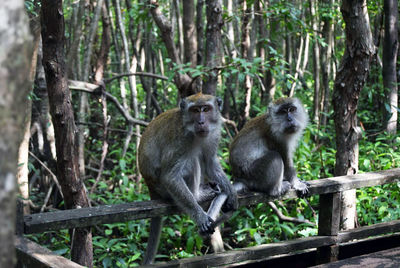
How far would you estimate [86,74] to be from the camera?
7035 millimetres

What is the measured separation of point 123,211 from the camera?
3080 mm

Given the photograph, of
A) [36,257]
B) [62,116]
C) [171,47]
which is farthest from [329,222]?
[171,47]

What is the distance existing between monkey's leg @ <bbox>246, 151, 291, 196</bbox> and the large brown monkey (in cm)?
55

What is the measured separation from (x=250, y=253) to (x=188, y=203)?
25.0 inches

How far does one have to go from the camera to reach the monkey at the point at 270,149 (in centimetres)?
447

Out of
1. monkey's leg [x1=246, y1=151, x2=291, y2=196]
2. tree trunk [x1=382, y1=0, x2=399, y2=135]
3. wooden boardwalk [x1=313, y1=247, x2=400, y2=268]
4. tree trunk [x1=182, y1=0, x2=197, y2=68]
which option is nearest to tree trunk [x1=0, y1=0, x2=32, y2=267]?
wooden boardwalk [x1=313, y1=247, x2=400, y2=268]

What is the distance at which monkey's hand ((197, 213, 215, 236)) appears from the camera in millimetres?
3655

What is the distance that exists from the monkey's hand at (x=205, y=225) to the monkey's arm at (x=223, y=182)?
0.23 m

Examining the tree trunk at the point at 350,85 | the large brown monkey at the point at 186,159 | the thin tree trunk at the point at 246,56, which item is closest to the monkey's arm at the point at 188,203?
the large brown monkey at the point at 186,159

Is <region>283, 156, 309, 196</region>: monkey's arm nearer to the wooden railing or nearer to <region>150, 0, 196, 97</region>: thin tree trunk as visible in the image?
the wooden railing

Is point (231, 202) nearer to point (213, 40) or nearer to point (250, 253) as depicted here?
point (250, 253)

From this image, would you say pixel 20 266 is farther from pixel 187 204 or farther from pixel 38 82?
pixel 38 82

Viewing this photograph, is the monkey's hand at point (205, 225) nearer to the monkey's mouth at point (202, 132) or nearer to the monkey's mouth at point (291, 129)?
the monkey's mouth at point (202, 132)

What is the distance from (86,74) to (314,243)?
445cm
